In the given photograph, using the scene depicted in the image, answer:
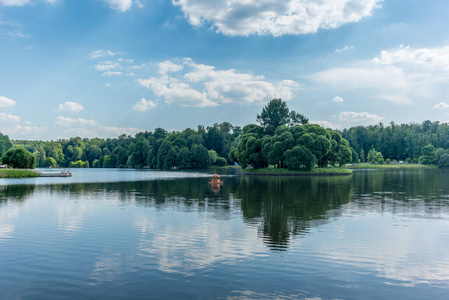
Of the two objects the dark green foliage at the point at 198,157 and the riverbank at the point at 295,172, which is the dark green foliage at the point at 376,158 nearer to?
the dark green foliage at the point at 198,157

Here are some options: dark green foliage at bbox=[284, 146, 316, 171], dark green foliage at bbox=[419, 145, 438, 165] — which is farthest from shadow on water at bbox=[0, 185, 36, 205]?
dark green foliage at bbox=[419, 145, 438, 165]

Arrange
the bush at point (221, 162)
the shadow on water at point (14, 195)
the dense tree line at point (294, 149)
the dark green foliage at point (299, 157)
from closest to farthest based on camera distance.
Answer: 1. the shadow on water at point (14, 195)
2. the dark green foliage at point (299, 157)
3. the dense tree line at point (294, 149)
4. the bush at point (221, 162)

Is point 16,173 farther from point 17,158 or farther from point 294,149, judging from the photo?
point 294,149

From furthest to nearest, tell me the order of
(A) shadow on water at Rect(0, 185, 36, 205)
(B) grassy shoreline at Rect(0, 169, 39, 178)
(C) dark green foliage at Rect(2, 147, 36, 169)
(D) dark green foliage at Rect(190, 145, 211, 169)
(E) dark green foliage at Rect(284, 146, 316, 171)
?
(D) dark green foliage at Rect(190, 145, 211, 169) → (C) dark green foliage at Rect(2, 147, 36, 169) → (E) dark green foliage at Rect(284, 146, 316, 171) → (B) grassy shoreline at Rect(0, 169, 39, 178) → (A) shadow on water at Rect(0, 185, 36, 205)

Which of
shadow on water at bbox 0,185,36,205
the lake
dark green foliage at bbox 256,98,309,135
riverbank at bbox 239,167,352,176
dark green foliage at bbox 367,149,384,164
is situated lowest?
shadow on water at bbox 0,185,36,205

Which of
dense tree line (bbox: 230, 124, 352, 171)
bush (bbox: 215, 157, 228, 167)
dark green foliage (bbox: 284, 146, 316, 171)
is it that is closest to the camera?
dark green foliage (bbox: 284, 146, 316, 171)

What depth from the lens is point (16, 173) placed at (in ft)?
275

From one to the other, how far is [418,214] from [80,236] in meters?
23.3

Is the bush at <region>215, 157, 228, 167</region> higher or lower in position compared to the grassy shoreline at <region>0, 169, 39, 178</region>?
higher

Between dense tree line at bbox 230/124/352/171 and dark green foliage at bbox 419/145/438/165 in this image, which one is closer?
dense tree line at bbox 230/124/352/171

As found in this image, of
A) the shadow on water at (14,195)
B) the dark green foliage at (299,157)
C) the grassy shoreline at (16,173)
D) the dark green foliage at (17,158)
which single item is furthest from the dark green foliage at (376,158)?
the shadow on water at (14,195)

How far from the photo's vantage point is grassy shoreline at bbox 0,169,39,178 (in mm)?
79825

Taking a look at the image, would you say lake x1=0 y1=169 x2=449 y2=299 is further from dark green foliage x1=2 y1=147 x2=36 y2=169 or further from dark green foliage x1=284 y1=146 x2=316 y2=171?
dark green foliage x1=2 y1=147 x2=36 y2=169

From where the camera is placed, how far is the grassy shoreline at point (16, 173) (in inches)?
3143
